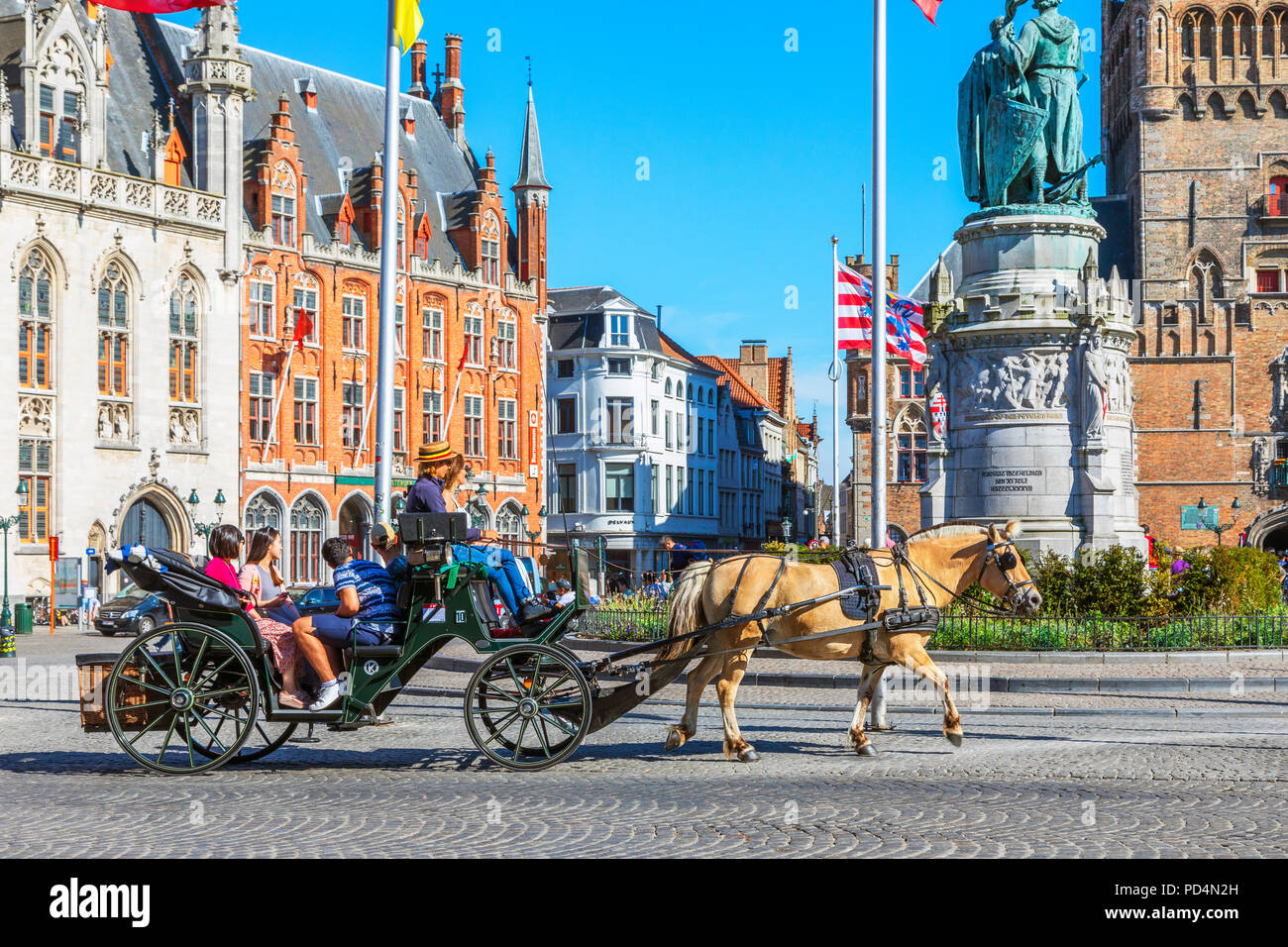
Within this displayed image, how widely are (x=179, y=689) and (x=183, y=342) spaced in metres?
39.0

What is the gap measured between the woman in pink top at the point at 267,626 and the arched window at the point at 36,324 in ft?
113

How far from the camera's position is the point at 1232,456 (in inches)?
2596

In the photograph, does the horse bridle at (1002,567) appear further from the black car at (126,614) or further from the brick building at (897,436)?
the brick building at (897,436)

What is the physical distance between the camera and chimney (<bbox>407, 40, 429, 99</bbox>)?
62.8m

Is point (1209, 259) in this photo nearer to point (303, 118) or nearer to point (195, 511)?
point (303, 118)

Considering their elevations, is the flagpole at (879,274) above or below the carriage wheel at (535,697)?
above

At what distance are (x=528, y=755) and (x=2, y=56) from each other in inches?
1594

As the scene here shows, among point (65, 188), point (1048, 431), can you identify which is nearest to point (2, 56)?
point (65, 188)

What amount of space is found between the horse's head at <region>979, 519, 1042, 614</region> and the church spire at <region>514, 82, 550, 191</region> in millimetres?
49763

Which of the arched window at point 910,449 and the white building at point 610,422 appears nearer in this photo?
the white building at point 610,422

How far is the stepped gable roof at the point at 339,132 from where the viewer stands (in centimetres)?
5238

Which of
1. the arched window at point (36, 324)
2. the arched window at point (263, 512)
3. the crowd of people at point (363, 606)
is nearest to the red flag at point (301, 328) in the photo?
the arched window at point (263, 512)
